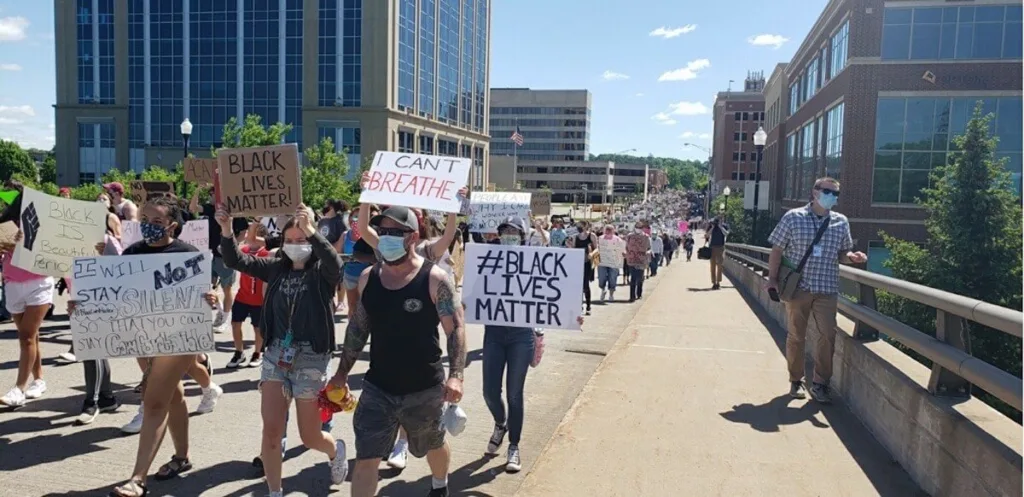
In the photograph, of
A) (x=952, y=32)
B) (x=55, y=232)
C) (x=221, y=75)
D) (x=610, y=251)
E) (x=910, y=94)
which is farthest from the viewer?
(x=221, y=75)

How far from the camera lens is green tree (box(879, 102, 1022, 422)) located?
21.3m

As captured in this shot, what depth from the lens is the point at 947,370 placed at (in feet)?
16.7

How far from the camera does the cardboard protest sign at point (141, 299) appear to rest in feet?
16.9

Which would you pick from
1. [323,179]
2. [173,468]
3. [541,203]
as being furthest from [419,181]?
[323,179]

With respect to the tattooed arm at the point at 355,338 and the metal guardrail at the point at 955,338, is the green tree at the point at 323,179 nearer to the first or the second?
the metal guardrail at the point at 955,338

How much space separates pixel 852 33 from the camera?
130ft

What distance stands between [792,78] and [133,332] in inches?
2598

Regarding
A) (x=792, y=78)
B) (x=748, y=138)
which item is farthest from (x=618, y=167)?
(x=792, y=78)

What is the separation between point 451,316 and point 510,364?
150 centimetres

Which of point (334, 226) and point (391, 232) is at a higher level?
point (391, 232)

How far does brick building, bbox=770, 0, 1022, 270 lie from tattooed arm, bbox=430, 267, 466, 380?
130ft

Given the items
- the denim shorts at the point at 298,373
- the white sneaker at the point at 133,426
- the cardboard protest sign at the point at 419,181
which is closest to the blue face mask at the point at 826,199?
the cardboard protest sign at the point at 419,181

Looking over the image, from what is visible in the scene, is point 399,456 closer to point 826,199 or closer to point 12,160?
point 826,199

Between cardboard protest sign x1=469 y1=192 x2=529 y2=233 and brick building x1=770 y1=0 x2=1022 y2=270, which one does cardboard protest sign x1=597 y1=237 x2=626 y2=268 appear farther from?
brick building x1=770 y1=0 x2=1022 y2=270
